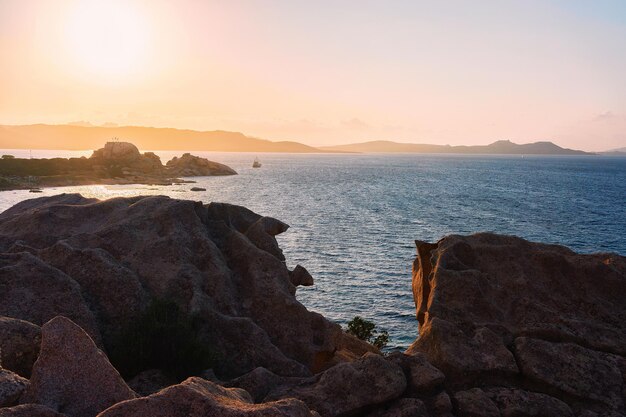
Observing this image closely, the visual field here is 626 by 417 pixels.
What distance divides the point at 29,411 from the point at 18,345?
14.8 feet

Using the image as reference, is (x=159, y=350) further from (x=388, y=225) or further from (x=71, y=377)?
(x=388, y=225)

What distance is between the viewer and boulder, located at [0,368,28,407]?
10.6 m

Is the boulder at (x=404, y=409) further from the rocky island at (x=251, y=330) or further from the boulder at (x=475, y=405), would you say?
the boulder at (x=475, y=405)

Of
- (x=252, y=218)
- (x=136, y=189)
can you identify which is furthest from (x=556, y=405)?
(x=136, y=189)

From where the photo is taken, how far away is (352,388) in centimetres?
1496

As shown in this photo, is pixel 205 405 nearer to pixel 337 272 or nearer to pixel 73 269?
pixel 73 269

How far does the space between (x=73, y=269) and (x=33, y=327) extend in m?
8.84

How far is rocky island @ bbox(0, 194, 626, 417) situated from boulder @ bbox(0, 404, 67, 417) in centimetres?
3

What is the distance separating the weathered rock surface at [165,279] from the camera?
66.6ft

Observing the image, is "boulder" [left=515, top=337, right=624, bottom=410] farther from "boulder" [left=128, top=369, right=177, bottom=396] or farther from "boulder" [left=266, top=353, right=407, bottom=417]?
"boulder" [left=128, top=369, right=177, bottom=396]

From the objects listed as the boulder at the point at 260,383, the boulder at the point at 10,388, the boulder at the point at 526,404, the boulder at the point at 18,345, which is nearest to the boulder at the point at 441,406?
the boulder at the point at 526,404

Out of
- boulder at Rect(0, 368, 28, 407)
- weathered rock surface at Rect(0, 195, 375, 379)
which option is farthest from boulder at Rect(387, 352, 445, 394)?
boulder at Rect(0, 368, 28, 407)

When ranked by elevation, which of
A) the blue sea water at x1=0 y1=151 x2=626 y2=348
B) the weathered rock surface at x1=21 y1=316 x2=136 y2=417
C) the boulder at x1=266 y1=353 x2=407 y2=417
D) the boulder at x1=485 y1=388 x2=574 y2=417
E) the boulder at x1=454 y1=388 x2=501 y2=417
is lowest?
A: the blue sea water at x1=0 y1=151 x2=626 y2=348

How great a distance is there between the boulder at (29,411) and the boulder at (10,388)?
1002 mm
